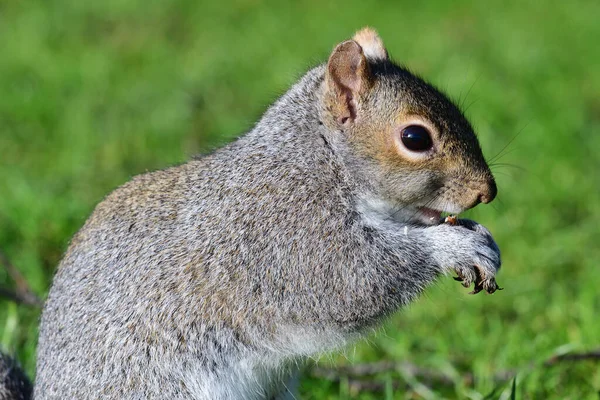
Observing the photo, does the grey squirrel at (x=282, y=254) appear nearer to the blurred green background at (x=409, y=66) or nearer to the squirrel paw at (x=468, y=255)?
the squirrel paw at (x=468, y=255)

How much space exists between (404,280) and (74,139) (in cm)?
359

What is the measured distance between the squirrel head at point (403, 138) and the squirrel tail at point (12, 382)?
1.45 m

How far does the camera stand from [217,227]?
305 cm

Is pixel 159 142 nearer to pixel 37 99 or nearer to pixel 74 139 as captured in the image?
pixel 74 139

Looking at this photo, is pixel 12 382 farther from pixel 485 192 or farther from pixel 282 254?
pixel 485 192

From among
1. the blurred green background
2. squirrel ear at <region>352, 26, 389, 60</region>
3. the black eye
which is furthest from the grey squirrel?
the blurred green background

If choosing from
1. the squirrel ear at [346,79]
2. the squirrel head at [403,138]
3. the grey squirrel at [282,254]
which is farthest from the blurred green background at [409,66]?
the squirrel ear at [346,79]

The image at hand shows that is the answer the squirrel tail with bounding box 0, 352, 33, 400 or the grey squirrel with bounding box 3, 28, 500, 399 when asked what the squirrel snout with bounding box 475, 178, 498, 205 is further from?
the squirrel tail with bounding box 0, 352, 33, 400

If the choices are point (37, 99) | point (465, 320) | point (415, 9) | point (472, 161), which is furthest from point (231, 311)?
point (415, 9)

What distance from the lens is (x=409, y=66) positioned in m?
7.46

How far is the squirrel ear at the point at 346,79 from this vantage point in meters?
3.02

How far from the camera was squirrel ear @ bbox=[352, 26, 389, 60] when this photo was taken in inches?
131

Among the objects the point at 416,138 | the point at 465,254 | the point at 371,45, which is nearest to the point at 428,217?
the point at 465,254

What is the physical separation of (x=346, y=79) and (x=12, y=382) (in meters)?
1.61
